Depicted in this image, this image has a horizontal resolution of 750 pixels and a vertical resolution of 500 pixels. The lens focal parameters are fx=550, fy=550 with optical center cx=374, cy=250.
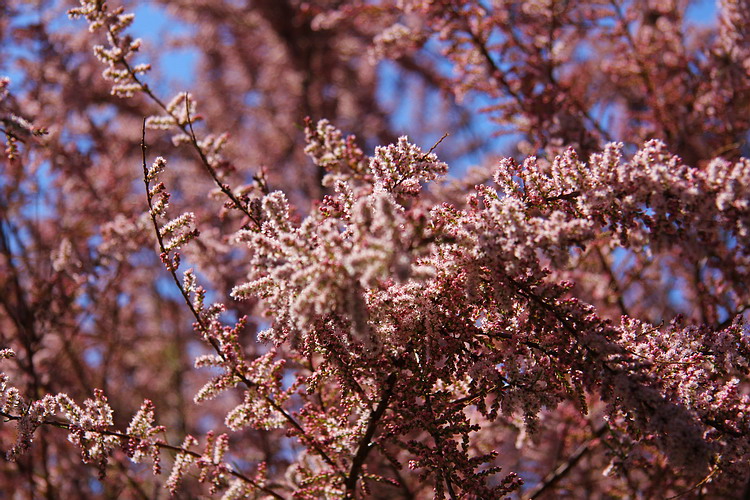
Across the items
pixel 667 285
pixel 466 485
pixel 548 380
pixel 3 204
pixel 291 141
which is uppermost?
pixel 291 141

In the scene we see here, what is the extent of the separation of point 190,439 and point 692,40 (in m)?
6.46

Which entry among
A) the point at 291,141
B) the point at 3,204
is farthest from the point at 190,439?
the point at 291,141

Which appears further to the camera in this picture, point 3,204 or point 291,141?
point 291,141

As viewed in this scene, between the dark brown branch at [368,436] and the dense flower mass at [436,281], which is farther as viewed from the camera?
the dark brown branch at [368,436]

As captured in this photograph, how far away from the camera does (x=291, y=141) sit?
651 centimetres

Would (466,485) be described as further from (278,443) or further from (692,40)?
(692,40)

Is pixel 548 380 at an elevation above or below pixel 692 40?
below

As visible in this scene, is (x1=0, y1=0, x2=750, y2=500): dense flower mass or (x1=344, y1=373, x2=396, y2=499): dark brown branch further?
(x1=344, y1=373, x2=396, y2=499): dark brown branch

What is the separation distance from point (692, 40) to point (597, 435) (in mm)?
5036

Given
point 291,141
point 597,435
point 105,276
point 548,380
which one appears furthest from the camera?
point 291,141

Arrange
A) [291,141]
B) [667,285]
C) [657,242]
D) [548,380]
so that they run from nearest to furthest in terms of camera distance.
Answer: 1. [657,242]
2. [548,380]
3. [667,285]
4. [291,141]

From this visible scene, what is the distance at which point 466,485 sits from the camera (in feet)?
5.82

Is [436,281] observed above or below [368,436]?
above

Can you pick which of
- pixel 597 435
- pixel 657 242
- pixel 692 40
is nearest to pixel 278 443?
pixel 597 435
